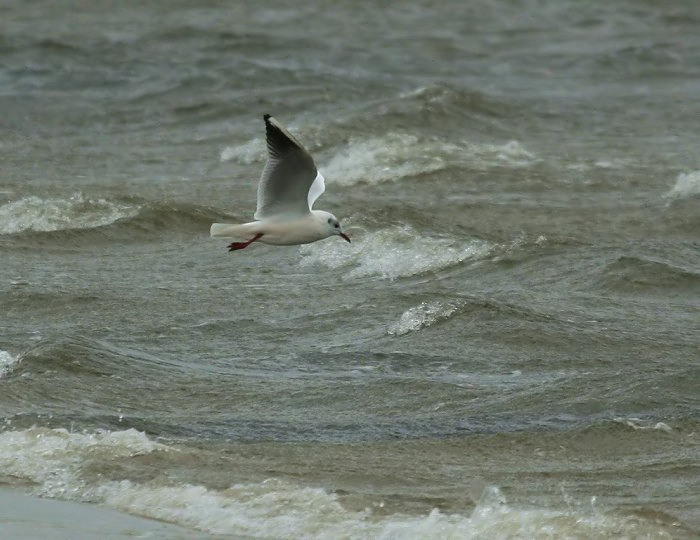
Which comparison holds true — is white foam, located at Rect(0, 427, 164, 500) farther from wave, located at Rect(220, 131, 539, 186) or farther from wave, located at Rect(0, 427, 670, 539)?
wave, located at Rect(220, 131, 539, 186)

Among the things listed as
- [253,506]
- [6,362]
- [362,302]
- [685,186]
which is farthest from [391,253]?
[253,506]

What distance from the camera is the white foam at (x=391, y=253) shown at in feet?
37.8

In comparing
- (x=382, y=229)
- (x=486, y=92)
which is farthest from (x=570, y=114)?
(x=382, y=229)

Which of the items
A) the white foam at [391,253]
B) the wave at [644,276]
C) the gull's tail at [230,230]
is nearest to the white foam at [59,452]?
the gull's tail at [230,230]

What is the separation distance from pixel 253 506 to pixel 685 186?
29.6ft

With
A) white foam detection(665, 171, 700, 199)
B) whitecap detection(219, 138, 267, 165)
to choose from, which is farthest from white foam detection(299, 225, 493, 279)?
whitecap detection(219, 138, 267, 165)

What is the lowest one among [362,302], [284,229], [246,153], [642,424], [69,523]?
[246,153]

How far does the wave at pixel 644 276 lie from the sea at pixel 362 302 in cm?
3

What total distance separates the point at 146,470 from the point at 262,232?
97.5 inches

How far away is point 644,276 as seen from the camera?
11078 millimetres

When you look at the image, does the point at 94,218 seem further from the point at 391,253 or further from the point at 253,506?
the point at 253,506

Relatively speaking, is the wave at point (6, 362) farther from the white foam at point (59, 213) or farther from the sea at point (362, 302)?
the white foam at point (59, 213)

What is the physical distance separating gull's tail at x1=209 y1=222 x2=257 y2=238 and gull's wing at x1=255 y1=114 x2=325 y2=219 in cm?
13

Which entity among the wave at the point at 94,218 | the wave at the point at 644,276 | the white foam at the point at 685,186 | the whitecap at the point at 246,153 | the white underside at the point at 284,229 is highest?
the white underside at the point at 284,229
